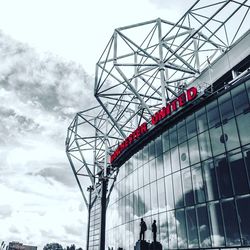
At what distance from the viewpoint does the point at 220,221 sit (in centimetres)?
2081

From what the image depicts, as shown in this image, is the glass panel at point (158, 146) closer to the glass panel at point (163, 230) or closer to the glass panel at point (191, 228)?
the glass panel at point (163, 230)

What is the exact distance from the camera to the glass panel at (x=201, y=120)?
2494 centimetres

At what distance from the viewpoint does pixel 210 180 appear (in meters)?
22.8

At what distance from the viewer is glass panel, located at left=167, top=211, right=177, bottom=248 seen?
25.5 meters

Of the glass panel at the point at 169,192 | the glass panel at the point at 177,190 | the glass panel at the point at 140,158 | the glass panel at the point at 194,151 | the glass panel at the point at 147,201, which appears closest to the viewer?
the glass panel at the point at 194,151

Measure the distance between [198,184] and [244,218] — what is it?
17.9 ft

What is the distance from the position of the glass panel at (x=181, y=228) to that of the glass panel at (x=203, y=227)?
A: 2.08 meters

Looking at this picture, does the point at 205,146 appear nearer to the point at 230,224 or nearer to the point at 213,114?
the point at 213,114

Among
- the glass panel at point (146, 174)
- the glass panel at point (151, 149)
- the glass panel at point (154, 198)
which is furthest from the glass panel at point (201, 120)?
the glass panel at point (146, 174)

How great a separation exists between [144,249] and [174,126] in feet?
63.5

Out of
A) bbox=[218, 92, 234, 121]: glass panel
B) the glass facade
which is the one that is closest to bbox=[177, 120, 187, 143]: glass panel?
the glass facade

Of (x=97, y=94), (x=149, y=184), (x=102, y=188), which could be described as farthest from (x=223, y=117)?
(x=102, y=188)

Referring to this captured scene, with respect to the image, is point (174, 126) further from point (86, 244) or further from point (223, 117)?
point (86, 244)

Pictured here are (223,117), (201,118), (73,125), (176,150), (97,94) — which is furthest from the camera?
(73,125)
